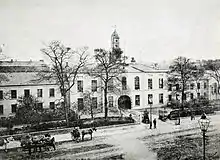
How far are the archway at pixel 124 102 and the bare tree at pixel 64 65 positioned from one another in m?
0.58

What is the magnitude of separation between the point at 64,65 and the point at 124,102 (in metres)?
0.81

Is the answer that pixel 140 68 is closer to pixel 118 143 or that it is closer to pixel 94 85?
pixel 94 85

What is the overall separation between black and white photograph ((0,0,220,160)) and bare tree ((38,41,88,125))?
10mm

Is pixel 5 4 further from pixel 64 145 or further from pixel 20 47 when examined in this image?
pixel 64 145

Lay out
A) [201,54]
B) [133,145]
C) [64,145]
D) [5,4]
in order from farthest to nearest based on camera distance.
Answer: [201,54], [133,145], [64,145], [5,4]

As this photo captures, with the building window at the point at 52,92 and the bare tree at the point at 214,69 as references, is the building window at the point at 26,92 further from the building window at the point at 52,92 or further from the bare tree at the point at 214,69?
the bare tree at the point at 214,69

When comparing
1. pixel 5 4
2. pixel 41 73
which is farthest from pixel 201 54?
pixel 5 4

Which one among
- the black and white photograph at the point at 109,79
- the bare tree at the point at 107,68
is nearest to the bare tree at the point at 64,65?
the black and white photograph at the point at 109,79

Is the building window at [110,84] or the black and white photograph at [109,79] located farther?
the building window at [110,84]

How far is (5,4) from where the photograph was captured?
8.84 feet

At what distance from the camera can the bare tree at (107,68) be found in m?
3.02

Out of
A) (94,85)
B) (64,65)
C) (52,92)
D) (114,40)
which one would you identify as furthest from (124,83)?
(52,92)

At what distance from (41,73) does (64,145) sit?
2.62ft

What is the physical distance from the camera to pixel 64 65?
288 cm
